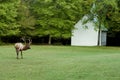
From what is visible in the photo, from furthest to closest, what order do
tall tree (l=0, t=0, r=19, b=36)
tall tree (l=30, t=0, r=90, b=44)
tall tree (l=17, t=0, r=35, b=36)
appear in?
tall tree (l=30, t=0, r=90, b=44), tall tree (l=17, t=0, r=35, b=36), tall tree (l=0, t=0, r=19, b=36)

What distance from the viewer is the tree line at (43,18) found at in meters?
53.7

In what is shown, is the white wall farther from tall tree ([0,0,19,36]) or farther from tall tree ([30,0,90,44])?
tall tree ([0,0,19,36])

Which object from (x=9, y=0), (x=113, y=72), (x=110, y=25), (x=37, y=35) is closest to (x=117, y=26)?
(x=110, y=25)

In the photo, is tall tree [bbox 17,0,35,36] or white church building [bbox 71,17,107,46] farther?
white church building [bbox 71,17,107,46]

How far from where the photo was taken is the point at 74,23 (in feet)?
187

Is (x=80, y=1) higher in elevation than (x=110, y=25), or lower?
higher

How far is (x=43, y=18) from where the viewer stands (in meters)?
57.6

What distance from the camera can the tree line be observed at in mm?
53688

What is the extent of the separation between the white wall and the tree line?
163 cm

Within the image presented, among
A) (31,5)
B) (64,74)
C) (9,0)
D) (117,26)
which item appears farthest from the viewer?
(31,5)

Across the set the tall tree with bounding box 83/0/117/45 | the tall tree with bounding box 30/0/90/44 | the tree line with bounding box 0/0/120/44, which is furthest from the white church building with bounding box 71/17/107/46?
the tall tree with bounding box 83/0/117/45

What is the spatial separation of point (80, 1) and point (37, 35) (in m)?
8.34

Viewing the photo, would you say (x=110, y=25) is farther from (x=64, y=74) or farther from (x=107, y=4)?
(x=64, y=74)

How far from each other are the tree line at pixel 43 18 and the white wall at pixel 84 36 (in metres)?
1.63
